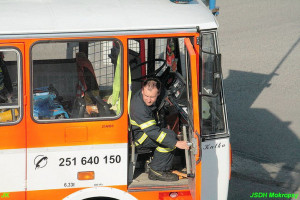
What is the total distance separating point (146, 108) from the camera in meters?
6.16

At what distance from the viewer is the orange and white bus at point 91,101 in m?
5.61

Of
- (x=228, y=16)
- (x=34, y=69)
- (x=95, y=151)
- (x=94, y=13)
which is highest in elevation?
(x=228, y=16)

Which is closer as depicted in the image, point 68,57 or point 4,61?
point 4,61

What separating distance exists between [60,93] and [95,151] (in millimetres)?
731

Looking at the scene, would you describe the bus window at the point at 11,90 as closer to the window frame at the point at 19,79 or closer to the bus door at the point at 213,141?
the window frame at the point at 19,79

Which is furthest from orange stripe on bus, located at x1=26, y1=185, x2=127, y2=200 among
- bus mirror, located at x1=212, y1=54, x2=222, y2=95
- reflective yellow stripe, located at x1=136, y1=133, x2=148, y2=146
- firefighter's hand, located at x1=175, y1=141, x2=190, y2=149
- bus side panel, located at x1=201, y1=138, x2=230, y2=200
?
bus mirror, located at x1=212, y1=54, x2=222, y2=95

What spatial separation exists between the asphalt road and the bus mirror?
2.80 metres

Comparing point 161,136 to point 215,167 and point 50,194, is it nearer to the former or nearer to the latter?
point 215,167

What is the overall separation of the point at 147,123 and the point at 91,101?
0.64 meters

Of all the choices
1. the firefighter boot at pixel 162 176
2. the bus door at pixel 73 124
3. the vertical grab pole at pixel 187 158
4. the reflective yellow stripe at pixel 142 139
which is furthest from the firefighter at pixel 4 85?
the vertical grab pole at pixel 187 158

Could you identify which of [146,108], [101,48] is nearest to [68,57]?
[101,48]

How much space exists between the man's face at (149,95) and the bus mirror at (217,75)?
70 centimetres

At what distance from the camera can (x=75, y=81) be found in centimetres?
602

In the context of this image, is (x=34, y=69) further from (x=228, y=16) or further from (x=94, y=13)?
(x=228, y=16)
